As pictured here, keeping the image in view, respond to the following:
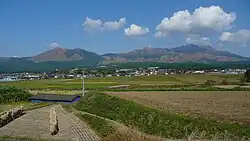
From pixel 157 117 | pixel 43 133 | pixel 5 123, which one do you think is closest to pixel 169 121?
pixel 157 117

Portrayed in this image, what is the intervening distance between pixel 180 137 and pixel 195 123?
197 cm

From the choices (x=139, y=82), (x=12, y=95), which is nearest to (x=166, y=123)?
(x=12, y=95)

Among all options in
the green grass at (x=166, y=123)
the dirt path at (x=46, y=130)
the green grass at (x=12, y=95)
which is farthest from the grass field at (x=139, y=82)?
the dirt path at (x=46, y=130)

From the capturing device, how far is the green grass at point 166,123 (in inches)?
786

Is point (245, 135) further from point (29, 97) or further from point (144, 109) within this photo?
point (29, 97)

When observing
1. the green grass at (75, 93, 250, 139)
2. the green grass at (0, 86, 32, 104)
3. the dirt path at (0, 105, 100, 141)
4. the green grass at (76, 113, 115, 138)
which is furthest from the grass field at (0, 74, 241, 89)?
the dirt path at (0, 105, 100, 141)

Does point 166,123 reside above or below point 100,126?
above

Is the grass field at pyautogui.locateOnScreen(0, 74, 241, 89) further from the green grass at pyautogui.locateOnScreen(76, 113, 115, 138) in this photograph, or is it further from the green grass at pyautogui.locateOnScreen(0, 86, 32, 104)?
the green grass at pyautogui.locateOnScreen(76, 113, 115, 138)

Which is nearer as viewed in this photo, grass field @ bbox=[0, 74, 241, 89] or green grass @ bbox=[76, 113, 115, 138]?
green grass @ bbox=[76, 113, 115, 138]

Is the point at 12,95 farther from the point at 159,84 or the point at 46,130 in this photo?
the point at 46,130

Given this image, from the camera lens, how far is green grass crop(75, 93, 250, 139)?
20.0m

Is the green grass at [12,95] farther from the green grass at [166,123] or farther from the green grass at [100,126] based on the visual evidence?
the green grass at [100,126]

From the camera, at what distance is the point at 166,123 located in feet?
77.6

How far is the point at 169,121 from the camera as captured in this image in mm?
23844
